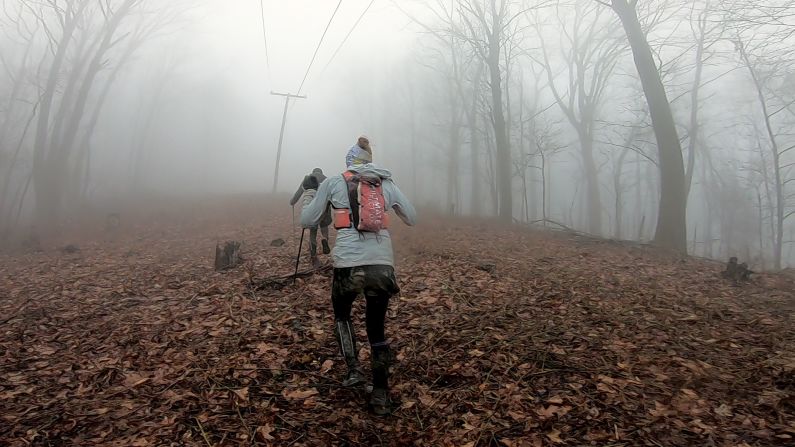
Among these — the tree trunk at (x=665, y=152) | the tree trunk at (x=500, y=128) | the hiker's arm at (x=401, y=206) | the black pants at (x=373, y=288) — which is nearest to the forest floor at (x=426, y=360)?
the black pants at (x=373, y=288)

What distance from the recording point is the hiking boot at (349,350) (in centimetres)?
379

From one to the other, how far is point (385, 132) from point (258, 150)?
42.3m

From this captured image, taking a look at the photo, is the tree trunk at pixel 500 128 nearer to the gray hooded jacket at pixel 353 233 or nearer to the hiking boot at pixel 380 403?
the gray hooded jacket at pixel 353 233

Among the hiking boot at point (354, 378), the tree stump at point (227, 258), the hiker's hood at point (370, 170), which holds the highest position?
the hiker's hood at point (370, 170)

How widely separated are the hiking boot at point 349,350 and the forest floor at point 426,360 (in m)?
0.17

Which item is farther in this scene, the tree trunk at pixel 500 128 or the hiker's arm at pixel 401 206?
the tree trunk at pixel 500 128

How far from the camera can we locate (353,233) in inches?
141

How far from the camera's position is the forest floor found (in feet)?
10.9

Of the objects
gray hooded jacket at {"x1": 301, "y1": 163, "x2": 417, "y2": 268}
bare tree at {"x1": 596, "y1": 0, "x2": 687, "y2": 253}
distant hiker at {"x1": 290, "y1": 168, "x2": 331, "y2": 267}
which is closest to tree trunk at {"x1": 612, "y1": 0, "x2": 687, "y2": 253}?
bare tree at {"x1": 596, "y1": 0, "x2": 687, "y2": 253}

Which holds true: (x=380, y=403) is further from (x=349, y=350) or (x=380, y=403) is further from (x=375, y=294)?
(x=375, y=294)

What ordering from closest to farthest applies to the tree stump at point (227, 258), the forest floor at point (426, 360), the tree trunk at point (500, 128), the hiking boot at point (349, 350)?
the forest floor at point (426, 360)
the hiking boot at point (349, 350)
the tree stump at point (227, 258)
the tree trunk at point (500, 128)

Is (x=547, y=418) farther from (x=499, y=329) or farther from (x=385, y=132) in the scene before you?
(x=385, y=132)

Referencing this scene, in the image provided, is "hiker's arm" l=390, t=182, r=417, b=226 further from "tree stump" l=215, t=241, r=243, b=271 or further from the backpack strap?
"tree stump" l=215, t=241, r=243, b=271

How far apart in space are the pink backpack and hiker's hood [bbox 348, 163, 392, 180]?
0.04 m
